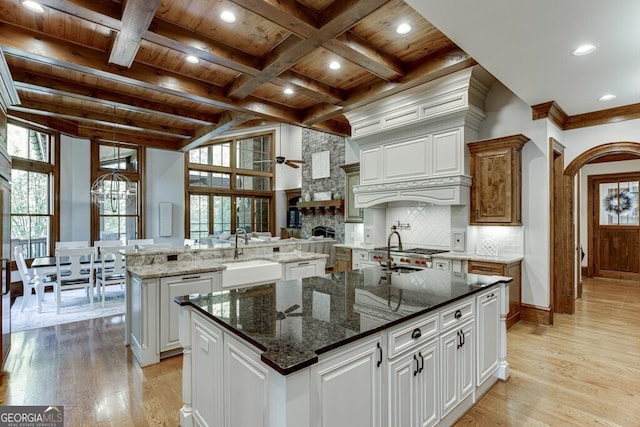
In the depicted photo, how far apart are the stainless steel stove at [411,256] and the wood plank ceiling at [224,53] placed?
2.37 meters

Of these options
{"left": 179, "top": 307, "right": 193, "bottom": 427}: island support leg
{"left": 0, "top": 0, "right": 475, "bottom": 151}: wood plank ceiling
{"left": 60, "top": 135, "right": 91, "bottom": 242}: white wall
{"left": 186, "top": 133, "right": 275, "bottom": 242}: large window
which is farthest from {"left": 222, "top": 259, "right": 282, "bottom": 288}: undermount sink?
{"left": 186, "top": 133, "right": 275, "bottom": 242}: large window

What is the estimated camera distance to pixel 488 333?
252 centimetres

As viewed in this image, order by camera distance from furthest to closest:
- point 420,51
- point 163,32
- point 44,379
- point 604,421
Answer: point 420,51
point 163,32
point 44,379
point 604,421

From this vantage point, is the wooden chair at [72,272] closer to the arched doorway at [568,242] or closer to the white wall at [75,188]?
the white wall at [75,188]

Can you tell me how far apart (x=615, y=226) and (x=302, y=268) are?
701 cm

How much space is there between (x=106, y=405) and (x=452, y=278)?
9.50 feet

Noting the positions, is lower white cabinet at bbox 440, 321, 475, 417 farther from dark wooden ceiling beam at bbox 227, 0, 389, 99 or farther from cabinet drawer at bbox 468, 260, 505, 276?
dark wooden ceiling beam at bbox 227, 0, 389, 99

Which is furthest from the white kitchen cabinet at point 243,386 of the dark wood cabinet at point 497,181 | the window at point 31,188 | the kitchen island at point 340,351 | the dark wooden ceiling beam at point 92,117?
the window at point 31,188

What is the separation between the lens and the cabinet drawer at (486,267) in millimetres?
3970

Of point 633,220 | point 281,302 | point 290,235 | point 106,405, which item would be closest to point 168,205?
point 290,235

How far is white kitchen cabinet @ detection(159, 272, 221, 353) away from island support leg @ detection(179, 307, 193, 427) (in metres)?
1.11

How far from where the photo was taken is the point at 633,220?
6.64m

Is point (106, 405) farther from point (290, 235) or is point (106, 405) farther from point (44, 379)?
point (290, 235)

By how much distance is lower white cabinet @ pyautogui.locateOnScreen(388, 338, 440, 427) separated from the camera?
1665 millimetres
